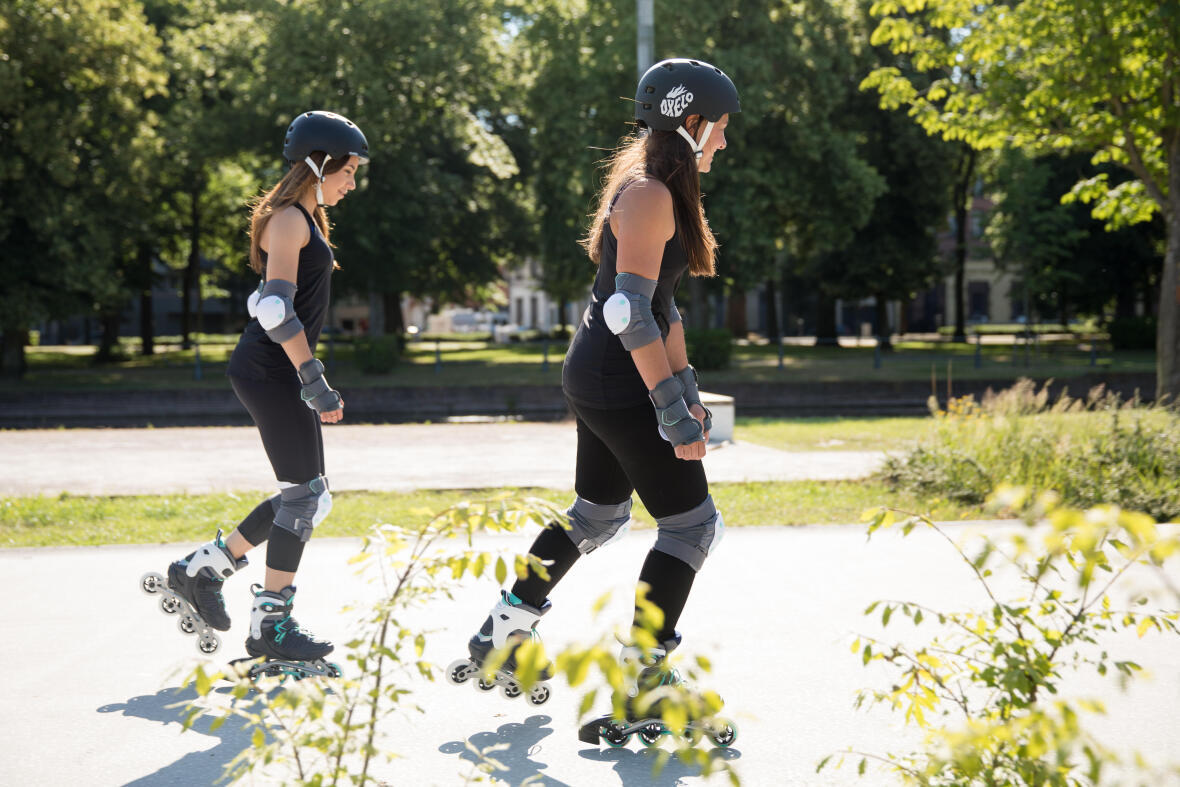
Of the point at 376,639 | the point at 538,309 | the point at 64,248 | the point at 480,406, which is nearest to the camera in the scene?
the point at 376,639

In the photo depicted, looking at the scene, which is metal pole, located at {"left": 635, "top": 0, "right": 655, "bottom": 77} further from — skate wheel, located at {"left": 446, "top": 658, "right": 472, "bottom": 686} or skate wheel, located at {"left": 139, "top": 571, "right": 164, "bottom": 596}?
skate wheel, located at {"left": 446, "top": 658, "right": 472, "bottom": 686}

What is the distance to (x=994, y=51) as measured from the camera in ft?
37.0

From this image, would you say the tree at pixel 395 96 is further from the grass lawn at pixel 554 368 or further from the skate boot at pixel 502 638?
the skate boot at pixel 502 638

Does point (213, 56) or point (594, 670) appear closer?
point (594, 670)

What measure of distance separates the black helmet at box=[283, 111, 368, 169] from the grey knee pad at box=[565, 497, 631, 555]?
5.19 feet

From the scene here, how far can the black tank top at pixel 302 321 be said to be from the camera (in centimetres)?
396

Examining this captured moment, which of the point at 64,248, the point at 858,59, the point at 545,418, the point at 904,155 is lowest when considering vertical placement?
the point at 545,418

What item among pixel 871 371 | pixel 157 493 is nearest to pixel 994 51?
pixel 157 493

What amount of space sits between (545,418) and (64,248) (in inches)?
467

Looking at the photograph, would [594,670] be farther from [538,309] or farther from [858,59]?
[538,309]

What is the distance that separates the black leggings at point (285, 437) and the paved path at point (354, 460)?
4.48 m

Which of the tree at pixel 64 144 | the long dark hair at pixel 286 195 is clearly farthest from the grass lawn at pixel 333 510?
the tree at pixel 64 144

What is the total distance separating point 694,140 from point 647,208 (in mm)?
331

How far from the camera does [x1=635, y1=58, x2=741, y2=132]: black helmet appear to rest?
3.35 meters
